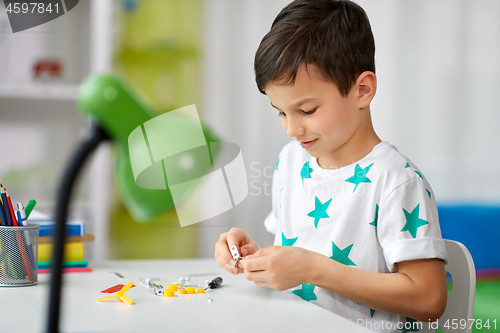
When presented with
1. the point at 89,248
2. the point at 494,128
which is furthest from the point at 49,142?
the point at 494,128

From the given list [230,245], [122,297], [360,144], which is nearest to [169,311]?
[122,297]

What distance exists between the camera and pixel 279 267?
2.10 ft

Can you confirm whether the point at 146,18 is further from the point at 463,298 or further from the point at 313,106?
the point at 463,298

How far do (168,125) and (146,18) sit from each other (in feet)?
5.30

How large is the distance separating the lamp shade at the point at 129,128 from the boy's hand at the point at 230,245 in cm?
40

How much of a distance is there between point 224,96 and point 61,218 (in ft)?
5.28

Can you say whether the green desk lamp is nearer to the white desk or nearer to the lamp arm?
the lamp arm

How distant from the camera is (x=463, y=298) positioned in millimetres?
730

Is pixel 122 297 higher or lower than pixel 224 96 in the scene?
lower

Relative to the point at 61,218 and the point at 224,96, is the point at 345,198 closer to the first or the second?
the point at 61,218

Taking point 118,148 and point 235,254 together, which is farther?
point 235,254

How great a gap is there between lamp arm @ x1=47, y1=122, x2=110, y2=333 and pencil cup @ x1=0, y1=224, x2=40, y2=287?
45cm

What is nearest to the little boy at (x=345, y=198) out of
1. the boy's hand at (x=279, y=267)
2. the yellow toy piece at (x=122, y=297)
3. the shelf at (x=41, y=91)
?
the boy's hand at (x=279, y=267)

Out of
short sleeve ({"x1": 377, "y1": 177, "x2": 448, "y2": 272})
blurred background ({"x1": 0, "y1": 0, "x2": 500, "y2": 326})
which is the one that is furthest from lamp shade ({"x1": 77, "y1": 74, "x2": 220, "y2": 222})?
blurred background ({"x1": 0, "y1": 0, "x2": 500, "y2": 326})
